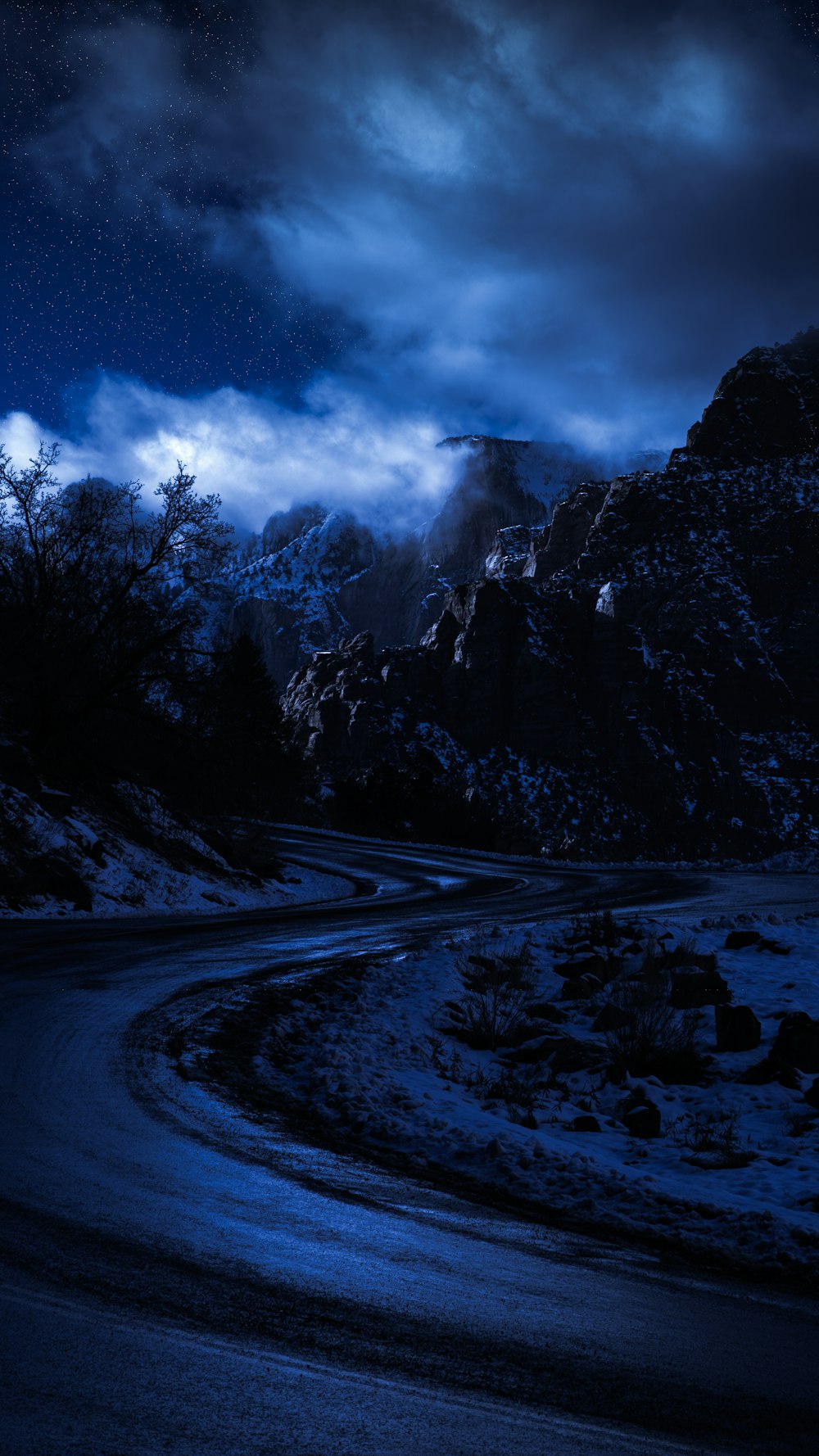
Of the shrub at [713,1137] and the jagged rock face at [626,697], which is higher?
the jagged rock face at [626,697]

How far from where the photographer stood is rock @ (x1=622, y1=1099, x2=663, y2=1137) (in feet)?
19.8

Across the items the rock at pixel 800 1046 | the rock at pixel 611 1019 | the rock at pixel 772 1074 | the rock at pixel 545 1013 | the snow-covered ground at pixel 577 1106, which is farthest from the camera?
the rock at pixel 545 1013

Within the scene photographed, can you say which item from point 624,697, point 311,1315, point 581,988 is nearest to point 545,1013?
point 581,988

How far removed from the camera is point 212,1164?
4.27 meters

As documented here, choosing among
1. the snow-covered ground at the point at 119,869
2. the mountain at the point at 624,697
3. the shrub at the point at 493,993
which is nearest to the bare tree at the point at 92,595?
the snow-covered ground at the point at 119,869

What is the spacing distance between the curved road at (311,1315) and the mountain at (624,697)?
406 feet

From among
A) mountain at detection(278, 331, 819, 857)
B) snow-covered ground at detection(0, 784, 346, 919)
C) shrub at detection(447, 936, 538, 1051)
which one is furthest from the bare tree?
mountain at detection(278, 331, 819, 857)

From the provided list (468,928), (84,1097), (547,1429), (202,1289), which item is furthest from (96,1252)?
(468,928)

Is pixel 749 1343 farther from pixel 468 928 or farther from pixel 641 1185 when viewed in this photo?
pixel 468 928

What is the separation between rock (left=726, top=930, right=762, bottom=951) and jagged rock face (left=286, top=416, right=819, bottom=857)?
382 feet

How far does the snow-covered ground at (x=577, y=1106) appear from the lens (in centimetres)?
444

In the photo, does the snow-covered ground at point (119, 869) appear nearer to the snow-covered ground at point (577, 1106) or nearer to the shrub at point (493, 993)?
the snow-covered ground at point (577, 1106)

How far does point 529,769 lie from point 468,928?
454 feet

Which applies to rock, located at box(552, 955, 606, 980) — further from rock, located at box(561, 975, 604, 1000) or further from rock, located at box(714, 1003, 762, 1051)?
rock, located at box(714, 1003, 762, 1051)
